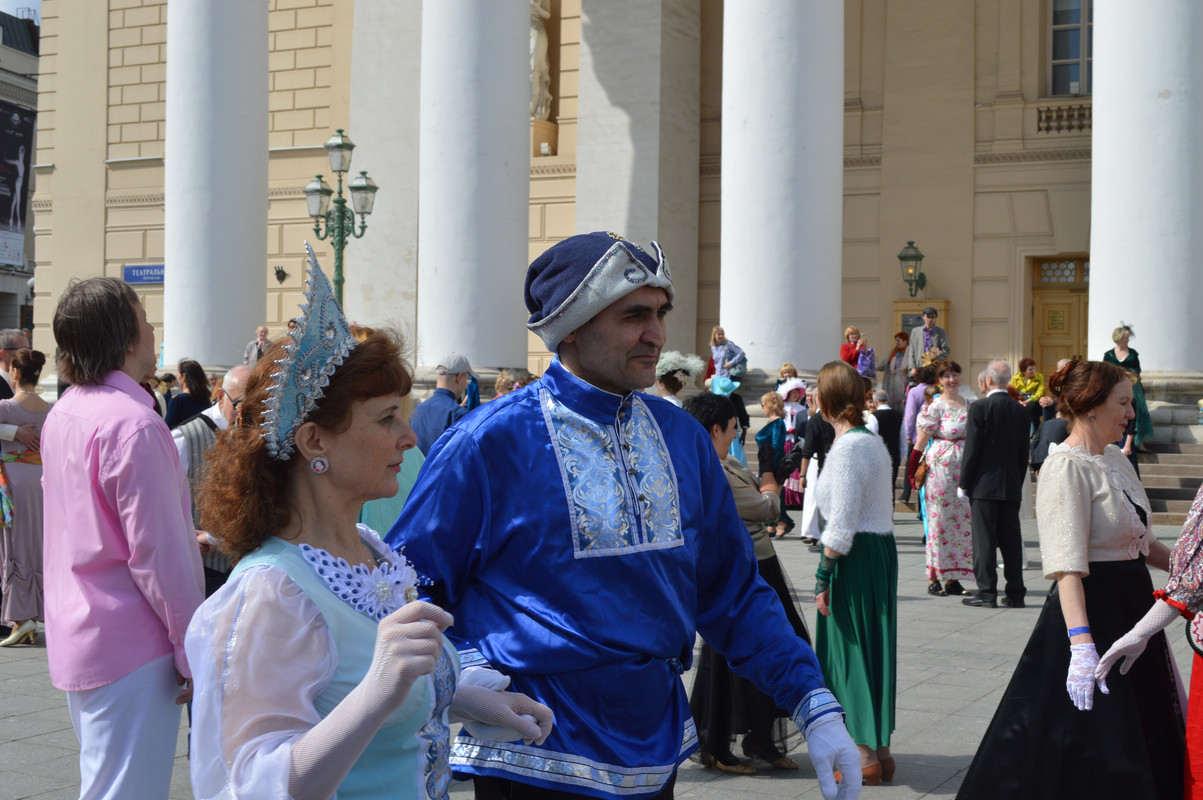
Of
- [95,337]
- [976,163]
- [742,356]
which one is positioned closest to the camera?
[95,337]

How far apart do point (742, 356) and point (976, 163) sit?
7615 millimetres

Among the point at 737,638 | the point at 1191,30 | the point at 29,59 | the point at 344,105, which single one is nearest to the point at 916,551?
the point at 1191,30

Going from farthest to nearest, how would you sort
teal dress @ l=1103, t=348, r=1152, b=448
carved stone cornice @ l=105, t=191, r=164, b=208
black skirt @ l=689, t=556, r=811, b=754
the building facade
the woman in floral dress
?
carved stone cornice @ l=105, t=191, r=164, b=208
the building facade
teal dress @ l=1103, t=348, r=1152, b=448
the woman in floral dress
black skirt @ l=689, t=556, r=811, b=754

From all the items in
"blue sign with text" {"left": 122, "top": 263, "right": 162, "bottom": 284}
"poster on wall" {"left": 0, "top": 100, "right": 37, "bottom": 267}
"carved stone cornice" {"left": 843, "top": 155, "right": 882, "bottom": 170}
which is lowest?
"blue sign with text" {"left": 122, "top": 263, "right": 162, "bottom": 284}

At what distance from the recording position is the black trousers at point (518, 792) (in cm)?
267

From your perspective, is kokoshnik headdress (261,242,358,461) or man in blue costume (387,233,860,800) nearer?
kokoshnik headdress (261,242,358,461)

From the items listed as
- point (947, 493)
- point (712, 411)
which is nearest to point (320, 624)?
point (712, 411)

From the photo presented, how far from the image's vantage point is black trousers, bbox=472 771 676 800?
8.77ft

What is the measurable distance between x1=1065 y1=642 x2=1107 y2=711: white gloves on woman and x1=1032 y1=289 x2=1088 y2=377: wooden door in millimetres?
16808

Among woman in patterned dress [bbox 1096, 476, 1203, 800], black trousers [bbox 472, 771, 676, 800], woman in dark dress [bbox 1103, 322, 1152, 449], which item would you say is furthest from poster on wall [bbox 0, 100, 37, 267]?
black trousers [bbox 472, 771, 676, 800]

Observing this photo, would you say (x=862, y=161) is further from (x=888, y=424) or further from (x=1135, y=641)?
(x=1135, y=641)

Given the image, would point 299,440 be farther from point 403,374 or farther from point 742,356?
point 742,356

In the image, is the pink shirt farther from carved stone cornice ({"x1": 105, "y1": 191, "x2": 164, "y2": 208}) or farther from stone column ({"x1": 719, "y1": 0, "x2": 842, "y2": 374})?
carved stone cornice ({"x1": 105, "y1": 191, "x2": 164, "y2": 208})

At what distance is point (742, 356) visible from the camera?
15102 millimetres
